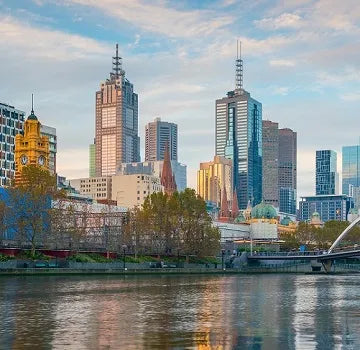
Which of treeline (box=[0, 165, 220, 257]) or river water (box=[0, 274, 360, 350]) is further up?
treeline (box=[0, 165, 220, 257])

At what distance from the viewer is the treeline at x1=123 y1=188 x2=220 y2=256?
159m

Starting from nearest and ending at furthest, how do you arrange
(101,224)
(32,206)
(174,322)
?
1. (174,322)
2. (32,206)
3. (101,224)

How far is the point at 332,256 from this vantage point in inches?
6993

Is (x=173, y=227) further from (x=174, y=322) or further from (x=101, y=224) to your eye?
(x=174, y=322)

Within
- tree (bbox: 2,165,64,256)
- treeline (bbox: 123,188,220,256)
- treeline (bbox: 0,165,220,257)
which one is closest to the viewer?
tree (bbox: 2,165,64,256)

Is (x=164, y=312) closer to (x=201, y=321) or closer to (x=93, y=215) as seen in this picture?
(x=201, y=321)

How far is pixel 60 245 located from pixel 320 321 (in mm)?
94802

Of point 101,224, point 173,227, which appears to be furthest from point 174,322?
point 101,224

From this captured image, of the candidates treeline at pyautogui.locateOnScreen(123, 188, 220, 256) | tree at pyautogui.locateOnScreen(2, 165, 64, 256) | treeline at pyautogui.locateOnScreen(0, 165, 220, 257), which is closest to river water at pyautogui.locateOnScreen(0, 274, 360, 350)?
tree at pyautogui.locateOnScreen(2, 165, 64, 256)

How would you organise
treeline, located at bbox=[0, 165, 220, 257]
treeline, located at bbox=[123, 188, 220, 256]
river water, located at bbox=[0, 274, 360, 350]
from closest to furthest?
river water, located at bbox=[0, 274, 360, 350] < treeline, located at bbox=[0, 165, 220, 257] < treeline, located at bbox=[123, 188, 220, 256]

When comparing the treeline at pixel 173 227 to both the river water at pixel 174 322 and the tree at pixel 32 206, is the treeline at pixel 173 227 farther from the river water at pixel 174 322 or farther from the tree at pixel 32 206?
the river water at pixel 174 322

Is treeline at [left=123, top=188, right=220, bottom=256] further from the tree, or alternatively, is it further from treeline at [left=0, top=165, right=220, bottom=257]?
the tree

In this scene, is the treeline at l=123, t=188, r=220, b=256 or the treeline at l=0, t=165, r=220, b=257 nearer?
the treeline at l=0, t=165, r=220, b=257

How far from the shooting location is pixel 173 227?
16262 centimetres
